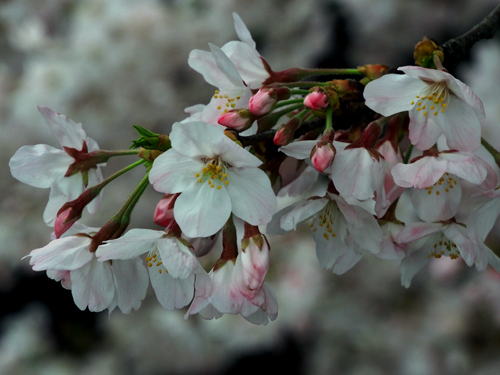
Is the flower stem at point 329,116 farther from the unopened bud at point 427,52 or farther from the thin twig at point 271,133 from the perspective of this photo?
→ the unopened bud at point 427,52

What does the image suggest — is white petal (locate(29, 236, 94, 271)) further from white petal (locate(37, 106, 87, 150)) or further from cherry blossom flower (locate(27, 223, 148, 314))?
white petal (locate(37, 106, 87, 150))

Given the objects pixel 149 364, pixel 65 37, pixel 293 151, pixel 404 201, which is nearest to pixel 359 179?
pixel 293 151

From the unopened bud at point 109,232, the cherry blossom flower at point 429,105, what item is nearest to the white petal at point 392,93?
the cherry blossom flower at point 429,105

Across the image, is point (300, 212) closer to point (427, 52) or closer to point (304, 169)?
point (304, 169)

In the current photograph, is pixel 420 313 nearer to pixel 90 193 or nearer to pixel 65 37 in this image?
pixel 90 193

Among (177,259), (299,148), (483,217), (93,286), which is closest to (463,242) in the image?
(483,217)

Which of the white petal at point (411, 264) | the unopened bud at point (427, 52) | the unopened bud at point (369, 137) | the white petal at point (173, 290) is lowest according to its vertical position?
the white petal at point (411, 264)
